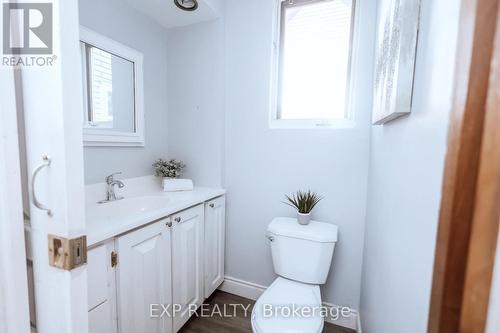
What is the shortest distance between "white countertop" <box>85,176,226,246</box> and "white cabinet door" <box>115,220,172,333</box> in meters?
0.06

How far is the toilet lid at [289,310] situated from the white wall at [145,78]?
4.19 feet

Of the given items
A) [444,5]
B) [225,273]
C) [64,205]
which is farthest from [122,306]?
[444,5]

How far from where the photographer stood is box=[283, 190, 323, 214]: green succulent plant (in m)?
1.57

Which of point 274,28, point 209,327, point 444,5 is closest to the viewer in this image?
point 444,5

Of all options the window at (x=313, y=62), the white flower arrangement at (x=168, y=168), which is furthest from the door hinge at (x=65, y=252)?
the window at (x=313, y=62)

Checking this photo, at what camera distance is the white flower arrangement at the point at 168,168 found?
1.84 m

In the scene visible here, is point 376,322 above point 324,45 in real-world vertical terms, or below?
below

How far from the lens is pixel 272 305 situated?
3.98 feet

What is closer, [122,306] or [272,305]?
[122,306]

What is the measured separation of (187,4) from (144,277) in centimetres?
177

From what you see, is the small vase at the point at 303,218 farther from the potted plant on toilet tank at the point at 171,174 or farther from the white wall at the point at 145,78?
the white wall at the point at 145,78

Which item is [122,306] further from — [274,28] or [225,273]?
[274,28]

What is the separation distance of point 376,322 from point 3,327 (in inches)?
50.5

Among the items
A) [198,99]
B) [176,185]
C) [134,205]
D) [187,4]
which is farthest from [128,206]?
[187,4]
